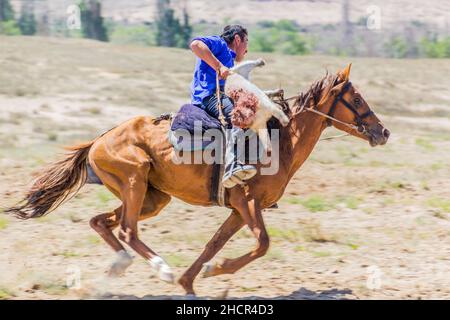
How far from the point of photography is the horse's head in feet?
28.2

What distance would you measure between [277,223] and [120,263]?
3274 millimetres

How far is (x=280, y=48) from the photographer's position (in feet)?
142

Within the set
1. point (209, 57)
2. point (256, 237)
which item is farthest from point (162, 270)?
point (209, 57)

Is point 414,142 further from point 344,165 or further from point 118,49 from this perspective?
point 118,49

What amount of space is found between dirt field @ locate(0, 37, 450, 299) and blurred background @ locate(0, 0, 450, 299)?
2cm

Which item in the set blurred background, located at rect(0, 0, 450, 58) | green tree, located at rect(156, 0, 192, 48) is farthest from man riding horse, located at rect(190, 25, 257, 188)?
green tree, located at rect(156, 0, 192, 48)

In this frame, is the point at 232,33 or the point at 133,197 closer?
the point at 133,197

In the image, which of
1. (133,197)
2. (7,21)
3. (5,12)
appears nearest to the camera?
(133,197)

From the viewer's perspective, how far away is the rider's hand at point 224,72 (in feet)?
26.4

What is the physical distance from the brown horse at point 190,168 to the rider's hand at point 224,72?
801 mm

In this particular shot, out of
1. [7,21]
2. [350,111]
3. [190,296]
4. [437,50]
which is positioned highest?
[350,111]

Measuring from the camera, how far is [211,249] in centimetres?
837

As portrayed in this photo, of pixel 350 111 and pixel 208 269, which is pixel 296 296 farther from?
pixel 350 111

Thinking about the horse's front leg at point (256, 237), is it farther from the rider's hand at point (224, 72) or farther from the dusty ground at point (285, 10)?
the dusty ground at point (285, 10)
